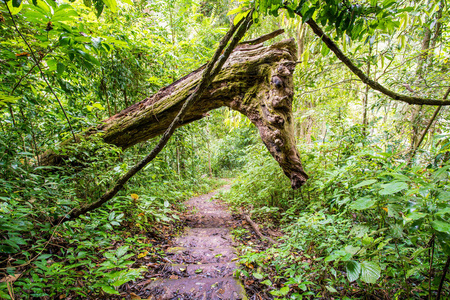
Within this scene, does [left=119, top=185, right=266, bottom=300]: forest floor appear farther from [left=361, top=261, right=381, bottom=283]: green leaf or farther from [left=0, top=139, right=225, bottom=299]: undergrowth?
[left=361, top=261, right=381, bottom=283]: green leaf

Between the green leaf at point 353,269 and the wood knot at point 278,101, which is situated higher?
the wood knot at point 278,101

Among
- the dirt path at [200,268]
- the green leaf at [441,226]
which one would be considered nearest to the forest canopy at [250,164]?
the green leaf at [441,226]

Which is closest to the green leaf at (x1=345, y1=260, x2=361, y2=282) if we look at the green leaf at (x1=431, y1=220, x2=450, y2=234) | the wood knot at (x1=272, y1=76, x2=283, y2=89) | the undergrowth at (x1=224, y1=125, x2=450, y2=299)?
the undergrowth at (x1=224, y1=125, x2=450, y2=299)

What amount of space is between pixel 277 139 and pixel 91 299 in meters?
2.25

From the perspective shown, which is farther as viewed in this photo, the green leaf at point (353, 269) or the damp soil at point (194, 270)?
the damp soil at point (194, 270)

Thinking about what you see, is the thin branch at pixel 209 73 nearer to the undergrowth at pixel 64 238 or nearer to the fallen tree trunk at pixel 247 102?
the undergrowth at pixel 64 238

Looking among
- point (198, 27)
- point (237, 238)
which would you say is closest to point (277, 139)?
point (237, 238)

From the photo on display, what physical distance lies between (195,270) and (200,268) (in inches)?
2.4

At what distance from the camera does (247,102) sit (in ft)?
8.70

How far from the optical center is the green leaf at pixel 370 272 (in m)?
0.98

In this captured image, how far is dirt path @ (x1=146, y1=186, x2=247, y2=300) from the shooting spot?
1.50 metres

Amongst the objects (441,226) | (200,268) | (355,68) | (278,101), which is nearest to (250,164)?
(278,101)

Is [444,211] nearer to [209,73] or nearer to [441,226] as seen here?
[441,226]

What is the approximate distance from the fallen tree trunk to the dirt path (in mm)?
1312
